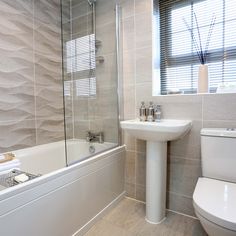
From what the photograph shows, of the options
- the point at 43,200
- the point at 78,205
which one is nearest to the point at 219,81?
the point at 78,205

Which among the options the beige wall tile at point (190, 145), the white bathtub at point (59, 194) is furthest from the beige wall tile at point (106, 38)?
the beige wall tile at point (190, 145)

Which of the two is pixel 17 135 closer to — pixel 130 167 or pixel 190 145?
pixel 130 167

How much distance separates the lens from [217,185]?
125 cm

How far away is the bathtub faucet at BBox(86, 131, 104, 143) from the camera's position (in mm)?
1824

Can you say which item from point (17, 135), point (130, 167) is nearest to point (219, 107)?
point (130, 167)

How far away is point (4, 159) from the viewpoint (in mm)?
1210

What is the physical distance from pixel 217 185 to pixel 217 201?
0.23m

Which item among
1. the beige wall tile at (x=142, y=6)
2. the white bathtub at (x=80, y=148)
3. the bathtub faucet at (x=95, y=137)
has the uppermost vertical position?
the beige wall tile at (x=142, y=6)

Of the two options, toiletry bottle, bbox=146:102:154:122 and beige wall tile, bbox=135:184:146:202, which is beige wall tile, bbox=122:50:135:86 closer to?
toiletry bottle, bbox=146:102:154:122

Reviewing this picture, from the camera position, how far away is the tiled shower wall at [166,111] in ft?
4.93

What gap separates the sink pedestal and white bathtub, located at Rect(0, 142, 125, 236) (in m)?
0.38

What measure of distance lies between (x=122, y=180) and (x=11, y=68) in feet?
5.06

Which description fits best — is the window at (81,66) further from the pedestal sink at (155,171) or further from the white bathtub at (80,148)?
the pedestal sink at (155,171)

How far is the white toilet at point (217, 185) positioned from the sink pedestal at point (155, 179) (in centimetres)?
32
